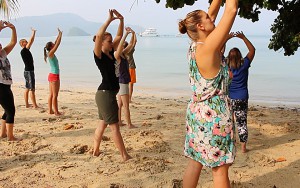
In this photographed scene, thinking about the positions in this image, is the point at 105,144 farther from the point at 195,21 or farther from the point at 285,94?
the point at 285,94

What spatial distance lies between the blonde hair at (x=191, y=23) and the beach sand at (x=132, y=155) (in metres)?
1.98

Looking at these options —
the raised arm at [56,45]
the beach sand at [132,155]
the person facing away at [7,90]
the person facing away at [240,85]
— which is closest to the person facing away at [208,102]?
the beach sand at [132,155]

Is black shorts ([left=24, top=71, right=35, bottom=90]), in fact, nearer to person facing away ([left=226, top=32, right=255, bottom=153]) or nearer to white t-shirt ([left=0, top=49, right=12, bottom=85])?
white t-shirt ([left=0, top=49, right=12, bottom=85])

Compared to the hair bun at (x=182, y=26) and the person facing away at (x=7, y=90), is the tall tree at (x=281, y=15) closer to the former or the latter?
the person facing away at (x=7, y=90)

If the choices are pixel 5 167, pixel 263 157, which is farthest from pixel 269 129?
pixel 5 167

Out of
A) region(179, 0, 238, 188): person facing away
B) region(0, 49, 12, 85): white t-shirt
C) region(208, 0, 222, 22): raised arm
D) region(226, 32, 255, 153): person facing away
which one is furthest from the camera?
region(0, 49, 12, 85): white t-shirt

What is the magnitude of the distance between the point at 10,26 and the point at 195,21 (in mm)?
3935

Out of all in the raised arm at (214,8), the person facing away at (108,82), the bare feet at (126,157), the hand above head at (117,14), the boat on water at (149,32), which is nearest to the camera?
the raised arm at (214,8)

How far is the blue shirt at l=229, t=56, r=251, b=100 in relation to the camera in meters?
5.56

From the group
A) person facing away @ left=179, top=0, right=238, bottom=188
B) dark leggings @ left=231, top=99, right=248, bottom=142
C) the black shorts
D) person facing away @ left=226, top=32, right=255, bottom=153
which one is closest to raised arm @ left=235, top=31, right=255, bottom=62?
person facing away @ left=226, top=32, right=255, bottom=153

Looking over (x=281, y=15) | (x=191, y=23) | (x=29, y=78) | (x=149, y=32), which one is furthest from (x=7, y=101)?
(x=149, y=32)

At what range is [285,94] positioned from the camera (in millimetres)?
16328

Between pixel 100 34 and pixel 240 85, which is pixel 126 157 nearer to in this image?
pixel 100 34

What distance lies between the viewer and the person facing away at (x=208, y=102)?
2949 millimetres
